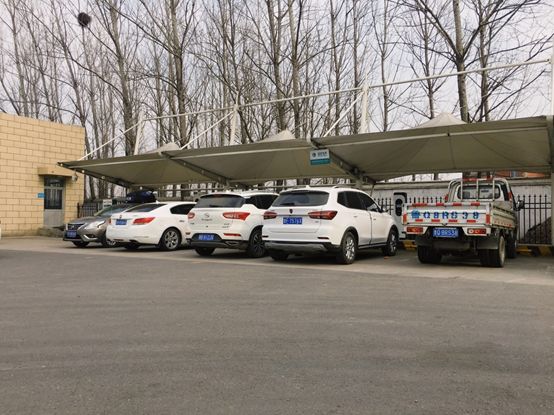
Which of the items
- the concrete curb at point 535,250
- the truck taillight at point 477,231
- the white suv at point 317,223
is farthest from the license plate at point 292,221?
the concrete curb at point 535,250

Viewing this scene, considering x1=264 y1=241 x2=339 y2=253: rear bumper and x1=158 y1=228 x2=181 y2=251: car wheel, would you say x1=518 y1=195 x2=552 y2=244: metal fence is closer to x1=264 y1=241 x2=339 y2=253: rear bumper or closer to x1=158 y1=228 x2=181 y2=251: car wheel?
x1=264 y1=241 x2=339 y2=253: rear bumper

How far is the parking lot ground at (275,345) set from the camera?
140 inches

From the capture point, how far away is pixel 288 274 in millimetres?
9945

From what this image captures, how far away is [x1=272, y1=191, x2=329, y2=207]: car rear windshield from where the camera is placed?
1120 centimetres

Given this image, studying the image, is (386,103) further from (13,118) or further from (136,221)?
Answer: (13,118)

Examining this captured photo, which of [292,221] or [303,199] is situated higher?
[303,199]

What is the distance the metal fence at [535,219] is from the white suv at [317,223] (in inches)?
286

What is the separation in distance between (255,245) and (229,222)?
0.98 meters

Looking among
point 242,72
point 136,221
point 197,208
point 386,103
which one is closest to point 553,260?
point 197,208

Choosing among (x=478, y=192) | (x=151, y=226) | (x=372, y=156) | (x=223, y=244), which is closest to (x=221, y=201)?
(x=223, y=244)

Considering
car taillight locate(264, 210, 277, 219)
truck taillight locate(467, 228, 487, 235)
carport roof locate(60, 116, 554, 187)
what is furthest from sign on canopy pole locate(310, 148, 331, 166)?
truck taillight locate(467, 228, 487, 235)

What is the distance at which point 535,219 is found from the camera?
1745 cm

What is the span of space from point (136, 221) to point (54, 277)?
531 centimetres

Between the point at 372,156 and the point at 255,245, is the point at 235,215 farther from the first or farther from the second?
the point at 372,156
